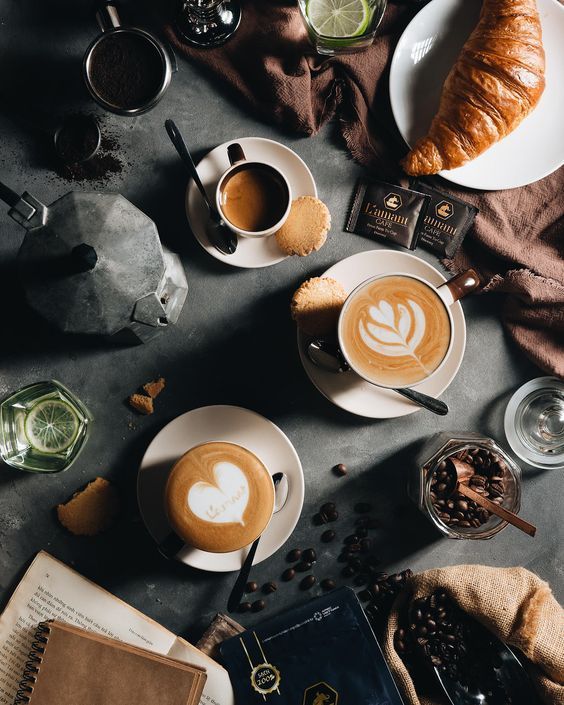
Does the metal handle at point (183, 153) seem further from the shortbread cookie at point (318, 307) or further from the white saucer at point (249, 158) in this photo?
the shortbread cookie at point (318, 307)

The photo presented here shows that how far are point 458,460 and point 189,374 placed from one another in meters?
0.76

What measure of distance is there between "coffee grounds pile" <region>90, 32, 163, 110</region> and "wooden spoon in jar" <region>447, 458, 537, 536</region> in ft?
4.05

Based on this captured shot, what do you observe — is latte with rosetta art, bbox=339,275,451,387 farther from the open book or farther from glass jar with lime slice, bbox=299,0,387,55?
the open book

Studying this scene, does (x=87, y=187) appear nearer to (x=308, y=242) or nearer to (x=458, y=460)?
(x=308, y=242)

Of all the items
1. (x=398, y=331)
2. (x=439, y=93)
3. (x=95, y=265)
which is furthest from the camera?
(x=439, y=93)

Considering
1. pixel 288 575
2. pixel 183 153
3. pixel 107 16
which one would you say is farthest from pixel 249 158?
pixel 288 575

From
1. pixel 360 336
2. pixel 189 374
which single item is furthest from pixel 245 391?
pixel 360 336

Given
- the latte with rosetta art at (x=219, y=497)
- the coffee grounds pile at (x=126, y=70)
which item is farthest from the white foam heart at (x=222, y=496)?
the coffee grounds pile at (x=126, y=70)

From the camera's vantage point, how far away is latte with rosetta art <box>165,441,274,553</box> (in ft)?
5.20

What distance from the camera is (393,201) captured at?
1.81 metres

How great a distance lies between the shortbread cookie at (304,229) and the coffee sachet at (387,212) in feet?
0.41

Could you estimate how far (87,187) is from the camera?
72.1 inches

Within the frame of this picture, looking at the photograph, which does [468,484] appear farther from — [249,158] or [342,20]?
[342,20]

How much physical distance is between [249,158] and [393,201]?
406 millimetres
